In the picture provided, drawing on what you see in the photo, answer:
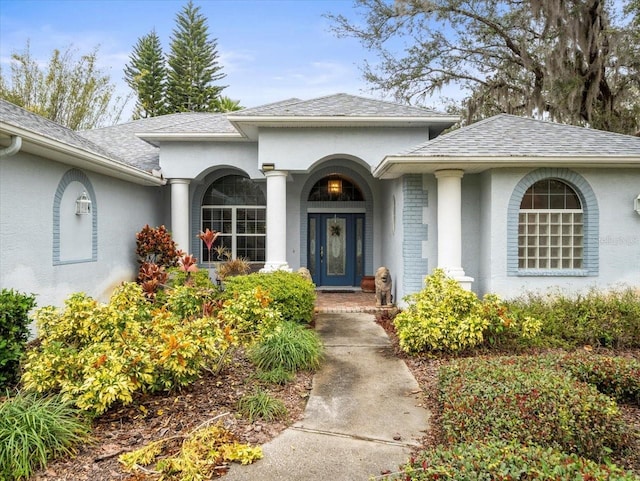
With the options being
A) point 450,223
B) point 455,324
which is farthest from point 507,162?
point 455,324

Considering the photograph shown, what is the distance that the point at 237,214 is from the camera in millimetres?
12609

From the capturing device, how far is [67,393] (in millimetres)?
3844

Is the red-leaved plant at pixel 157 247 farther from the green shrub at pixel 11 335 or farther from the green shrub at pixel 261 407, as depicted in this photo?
the green shrub at pixel 261 407

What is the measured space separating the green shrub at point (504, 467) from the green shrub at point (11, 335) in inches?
170

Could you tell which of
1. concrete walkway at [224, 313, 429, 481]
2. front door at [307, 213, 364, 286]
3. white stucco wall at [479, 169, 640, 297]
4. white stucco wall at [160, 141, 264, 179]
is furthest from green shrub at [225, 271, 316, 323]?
front door at [307, 213, 364, 286]

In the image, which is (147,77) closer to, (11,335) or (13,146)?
(13,146)

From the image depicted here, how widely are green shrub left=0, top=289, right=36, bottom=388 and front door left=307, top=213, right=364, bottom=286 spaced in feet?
28.2

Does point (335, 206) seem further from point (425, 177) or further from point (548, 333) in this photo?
point (548, 333)

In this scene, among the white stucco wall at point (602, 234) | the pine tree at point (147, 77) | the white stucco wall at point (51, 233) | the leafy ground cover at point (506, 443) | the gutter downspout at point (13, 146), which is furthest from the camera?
the pine tree at point (147, 77)

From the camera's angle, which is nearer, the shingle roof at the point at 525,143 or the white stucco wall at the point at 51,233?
the white stucco wall at the point at 51,233

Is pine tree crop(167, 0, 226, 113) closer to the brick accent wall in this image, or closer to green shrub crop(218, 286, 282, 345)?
the brick accent wall

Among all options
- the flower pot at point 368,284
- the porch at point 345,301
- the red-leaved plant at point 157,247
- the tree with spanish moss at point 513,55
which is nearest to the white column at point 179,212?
the red-leaved plant at point 157,247

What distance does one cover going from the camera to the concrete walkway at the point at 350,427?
10.6 ft

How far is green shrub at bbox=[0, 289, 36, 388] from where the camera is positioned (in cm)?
455
